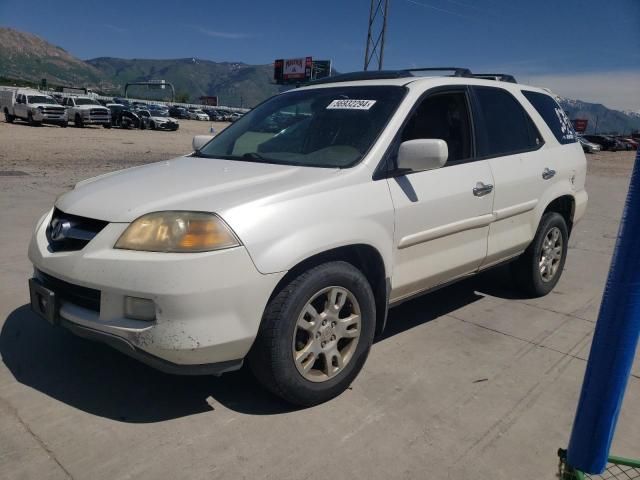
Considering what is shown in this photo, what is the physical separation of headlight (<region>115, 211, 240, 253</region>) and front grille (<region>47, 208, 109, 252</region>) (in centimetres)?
21

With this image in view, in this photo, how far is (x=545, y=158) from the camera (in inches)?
170

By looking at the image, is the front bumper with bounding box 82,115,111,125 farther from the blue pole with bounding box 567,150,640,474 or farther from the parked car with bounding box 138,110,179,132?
the blue pole with bounding box 567,150,640,474

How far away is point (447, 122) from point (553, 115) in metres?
1.59

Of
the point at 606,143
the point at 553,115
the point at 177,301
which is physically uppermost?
the point at 606,143

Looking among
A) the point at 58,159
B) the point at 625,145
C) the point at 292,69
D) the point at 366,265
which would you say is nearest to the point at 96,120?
the point at 58,159

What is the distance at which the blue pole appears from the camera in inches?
63.2

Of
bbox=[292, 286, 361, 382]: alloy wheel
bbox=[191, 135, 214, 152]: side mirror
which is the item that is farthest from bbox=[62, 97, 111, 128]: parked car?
bbox=[292, 286, 361, 382]: alloy wheel

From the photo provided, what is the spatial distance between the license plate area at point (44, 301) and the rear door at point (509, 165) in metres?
2.81

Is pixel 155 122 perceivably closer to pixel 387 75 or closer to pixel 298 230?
pixel 387 75

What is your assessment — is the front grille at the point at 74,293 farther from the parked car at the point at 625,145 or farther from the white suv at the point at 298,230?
the parked car at the point at 625,145

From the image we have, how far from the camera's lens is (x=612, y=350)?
1704 mm

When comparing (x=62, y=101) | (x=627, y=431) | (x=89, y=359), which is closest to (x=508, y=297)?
(x=627, y=431)

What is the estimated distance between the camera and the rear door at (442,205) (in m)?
3.13

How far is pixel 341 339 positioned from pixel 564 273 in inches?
143
